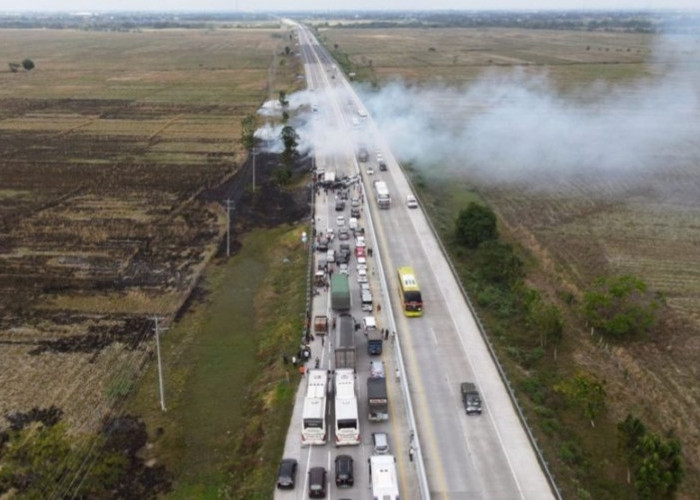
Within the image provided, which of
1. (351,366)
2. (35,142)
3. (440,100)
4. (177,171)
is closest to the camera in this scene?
(351,366)

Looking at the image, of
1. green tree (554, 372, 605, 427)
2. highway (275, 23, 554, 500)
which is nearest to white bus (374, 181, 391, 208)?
highway (275, 23, 554, 500)

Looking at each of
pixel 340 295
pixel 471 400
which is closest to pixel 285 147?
pixel 340 295

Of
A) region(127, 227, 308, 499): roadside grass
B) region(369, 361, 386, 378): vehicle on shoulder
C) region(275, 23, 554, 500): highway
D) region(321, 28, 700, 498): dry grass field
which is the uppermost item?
region(369, 361, 386, 378): vehicle on shoulder

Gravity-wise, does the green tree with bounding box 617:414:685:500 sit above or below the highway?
above

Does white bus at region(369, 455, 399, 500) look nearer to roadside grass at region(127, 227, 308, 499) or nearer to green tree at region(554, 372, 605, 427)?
roadside grass at region(127, 227, 308, 499)

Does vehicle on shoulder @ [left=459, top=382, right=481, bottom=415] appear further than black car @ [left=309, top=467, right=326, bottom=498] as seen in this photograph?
Yes

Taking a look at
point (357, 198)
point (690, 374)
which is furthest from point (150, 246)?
point (690, 374)

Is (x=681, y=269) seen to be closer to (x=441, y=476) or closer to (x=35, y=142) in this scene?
(x=441, y=476)
